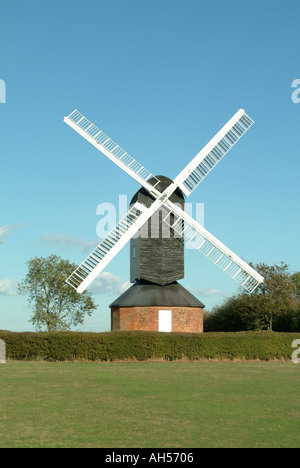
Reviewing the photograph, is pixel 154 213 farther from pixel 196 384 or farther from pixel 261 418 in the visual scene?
pixel 261 418

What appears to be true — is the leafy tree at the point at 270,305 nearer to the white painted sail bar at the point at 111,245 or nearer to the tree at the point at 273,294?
the tree at the point at 273,294

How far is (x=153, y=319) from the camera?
33219 mm

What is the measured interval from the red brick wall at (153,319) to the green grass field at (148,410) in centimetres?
1287

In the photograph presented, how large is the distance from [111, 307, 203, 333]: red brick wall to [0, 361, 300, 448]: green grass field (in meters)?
12.9

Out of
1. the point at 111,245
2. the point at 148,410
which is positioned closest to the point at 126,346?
the point at 111,245

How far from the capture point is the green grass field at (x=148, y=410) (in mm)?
8836

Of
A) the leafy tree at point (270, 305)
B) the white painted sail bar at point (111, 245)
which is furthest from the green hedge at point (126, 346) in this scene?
the leafy tree at point (270, 305)

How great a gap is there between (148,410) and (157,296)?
21.5 m

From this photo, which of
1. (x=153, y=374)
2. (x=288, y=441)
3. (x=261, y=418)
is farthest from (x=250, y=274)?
(x=288, y=441)

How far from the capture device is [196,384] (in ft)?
55.7

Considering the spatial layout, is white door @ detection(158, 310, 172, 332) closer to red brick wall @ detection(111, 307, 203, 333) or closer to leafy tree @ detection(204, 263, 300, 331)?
red brick wall @ detection(111, 307, 203, 333)

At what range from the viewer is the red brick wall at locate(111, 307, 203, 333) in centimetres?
3322

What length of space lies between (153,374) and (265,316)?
26529 millimetres

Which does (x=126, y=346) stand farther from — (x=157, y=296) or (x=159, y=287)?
(x=159, y=287)
